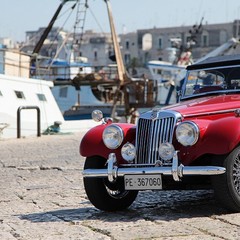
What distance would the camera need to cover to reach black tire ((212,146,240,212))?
6.91 meters

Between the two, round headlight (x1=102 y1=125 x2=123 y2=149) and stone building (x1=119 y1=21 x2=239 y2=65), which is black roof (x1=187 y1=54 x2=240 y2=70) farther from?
stone building (x1=119 y1=21 x2=239 y2=65)

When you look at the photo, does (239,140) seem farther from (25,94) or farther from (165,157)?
(25,94)

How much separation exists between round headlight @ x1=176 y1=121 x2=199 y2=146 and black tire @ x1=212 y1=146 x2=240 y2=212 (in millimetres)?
395

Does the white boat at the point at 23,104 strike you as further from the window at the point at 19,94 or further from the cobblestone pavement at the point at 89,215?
the cobblestone pavement at the point at 89,215

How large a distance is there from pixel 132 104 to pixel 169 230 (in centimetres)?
2863

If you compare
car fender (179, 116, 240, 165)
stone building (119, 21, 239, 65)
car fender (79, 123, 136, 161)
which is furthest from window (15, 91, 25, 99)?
stone building (119, 21, 239, 65)

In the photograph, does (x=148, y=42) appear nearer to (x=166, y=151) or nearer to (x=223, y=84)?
(x=223, y=84)

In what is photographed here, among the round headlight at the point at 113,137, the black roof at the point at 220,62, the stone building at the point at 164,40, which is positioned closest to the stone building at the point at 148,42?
the stone building at the point at 164,40

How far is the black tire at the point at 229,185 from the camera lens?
6914mm

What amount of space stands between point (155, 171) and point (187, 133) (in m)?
0.53

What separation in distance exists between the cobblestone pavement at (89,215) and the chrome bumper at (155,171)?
480mm

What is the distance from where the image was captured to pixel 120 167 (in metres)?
7.65

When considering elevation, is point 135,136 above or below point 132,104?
above

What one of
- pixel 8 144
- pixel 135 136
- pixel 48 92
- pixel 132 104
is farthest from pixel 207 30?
pixel 135 136
